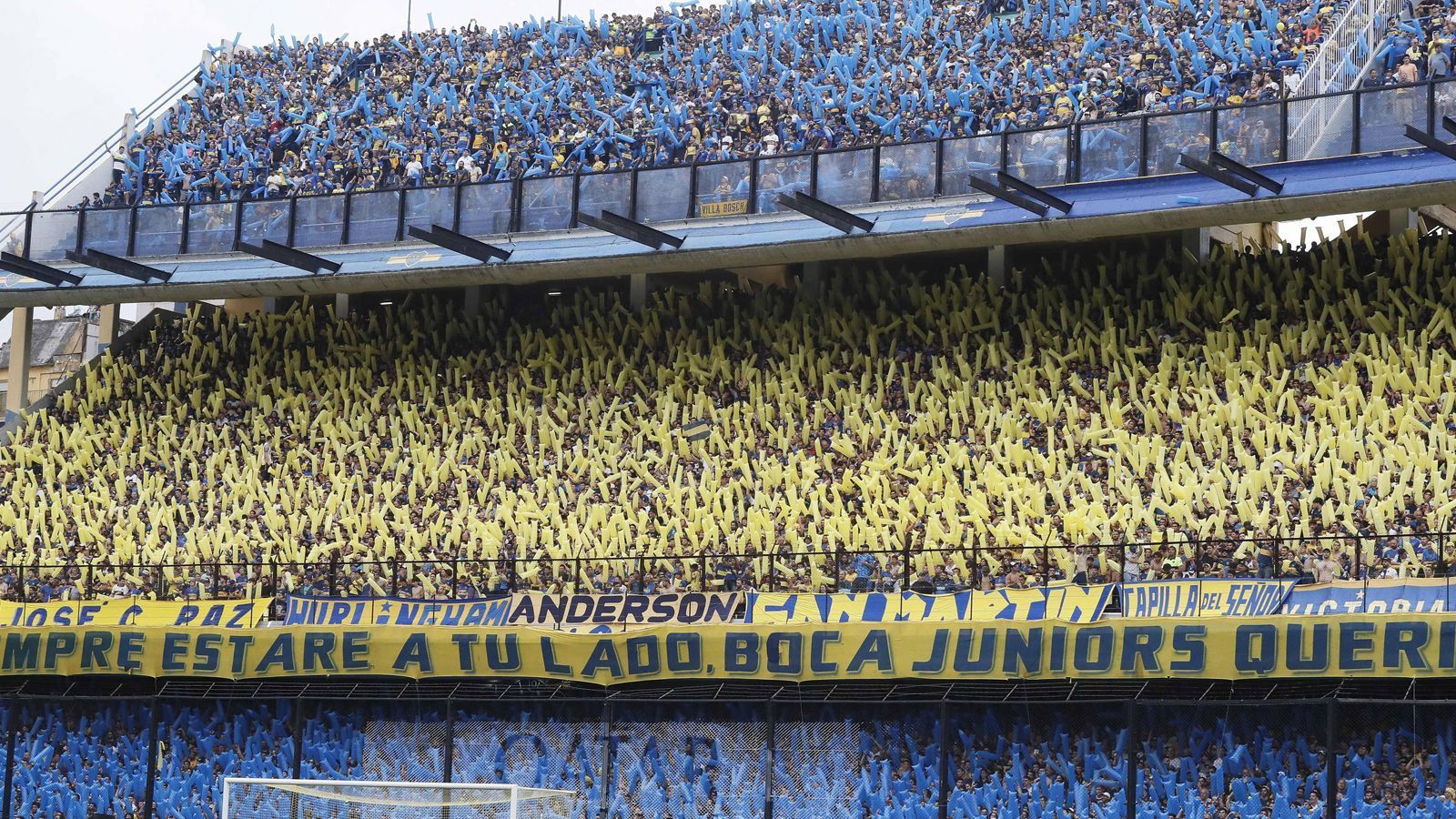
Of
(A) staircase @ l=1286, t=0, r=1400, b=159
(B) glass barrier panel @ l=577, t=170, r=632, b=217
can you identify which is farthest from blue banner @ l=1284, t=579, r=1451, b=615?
(B) glass barrier panel @ l=577, t=170, r=632, b=217

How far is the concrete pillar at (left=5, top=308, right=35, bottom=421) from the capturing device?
3491cm

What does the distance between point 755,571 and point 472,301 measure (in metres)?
11.1

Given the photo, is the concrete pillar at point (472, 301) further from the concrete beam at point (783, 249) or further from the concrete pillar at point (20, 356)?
the concrete pillar at point (20, 356)

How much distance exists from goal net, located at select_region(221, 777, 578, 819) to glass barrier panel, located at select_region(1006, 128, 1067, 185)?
36.9 feet

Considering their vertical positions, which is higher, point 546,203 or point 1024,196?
point 546,203

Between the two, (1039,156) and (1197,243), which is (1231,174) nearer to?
(1039,156)

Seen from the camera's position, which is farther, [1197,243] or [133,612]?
[1197,243]

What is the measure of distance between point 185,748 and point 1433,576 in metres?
14.4

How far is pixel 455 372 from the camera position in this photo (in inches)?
1227

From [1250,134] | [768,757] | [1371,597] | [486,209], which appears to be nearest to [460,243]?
[486,209]

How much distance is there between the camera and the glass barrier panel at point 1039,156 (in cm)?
2602

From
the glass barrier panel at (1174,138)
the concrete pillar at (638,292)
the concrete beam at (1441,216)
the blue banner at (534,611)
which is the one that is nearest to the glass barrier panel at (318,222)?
the concrete pillar at (638,292)

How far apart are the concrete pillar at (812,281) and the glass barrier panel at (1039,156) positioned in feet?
15.9

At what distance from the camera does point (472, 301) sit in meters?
33.0
